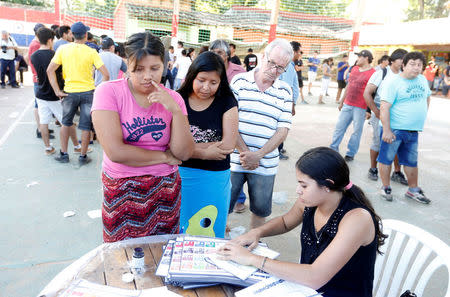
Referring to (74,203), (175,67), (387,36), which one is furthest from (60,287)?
(387,36)

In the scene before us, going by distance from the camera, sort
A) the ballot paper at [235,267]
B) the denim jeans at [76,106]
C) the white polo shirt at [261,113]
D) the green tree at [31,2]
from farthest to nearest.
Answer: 1. the green tree at [31,2]
2. the denim jeans at [76,106]
3. the white polo shirt at [261,113]
4. the ballot paper at [235,267]

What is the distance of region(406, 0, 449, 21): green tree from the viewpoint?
111 ft

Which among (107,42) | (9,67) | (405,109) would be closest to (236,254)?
(405,109)

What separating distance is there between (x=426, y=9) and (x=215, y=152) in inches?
1676

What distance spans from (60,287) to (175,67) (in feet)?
30.9

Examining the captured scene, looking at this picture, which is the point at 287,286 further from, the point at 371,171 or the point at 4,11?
the point at 4,11

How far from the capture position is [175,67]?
10.1 metres

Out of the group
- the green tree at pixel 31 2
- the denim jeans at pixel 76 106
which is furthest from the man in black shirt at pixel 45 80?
the green tree at pixel 31 2

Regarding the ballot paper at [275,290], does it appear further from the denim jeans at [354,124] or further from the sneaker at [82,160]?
the denim jeans at [354,124]

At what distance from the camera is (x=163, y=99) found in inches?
64.1

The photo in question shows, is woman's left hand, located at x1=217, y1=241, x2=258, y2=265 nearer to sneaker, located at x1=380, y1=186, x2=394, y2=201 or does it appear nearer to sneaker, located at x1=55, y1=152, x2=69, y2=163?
sneaker, located at x1=380, y1=186, x2=394, y2=201

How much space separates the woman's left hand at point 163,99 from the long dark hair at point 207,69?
425mm

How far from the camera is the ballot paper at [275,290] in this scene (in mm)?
1189

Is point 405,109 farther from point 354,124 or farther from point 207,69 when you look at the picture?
point 207,69
